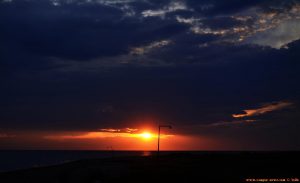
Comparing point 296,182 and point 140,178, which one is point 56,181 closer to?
point 140,178

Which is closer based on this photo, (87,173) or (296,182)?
(296,182)

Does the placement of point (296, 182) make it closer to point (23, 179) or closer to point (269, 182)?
point (269, 182)

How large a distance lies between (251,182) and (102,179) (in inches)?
573

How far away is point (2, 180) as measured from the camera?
5294 cm

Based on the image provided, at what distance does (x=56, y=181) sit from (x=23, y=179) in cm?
687

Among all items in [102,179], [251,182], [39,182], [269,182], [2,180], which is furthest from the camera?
[2,180]

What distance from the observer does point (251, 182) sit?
3838cm

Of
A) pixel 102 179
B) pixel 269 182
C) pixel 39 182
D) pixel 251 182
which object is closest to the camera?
pixel 269 182

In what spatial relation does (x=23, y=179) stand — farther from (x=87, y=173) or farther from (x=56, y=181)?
(x=87, y=173)

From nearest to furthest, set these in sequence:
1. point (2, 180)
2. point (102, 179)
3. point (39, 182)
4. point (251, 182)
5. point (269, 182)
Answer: point (269, 182), point (251, 182), point (102, 179), point (39, 182), point (2, 180)

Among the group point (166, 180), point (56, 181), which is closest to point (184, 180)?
point (166, 180)

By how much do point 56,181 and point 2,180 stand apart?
28.2ft

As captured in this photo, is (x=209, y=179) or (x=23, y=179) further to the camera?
(x=23, y=179)

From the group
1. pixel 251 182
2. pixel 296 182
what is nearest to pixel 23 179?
pixel 251 182
